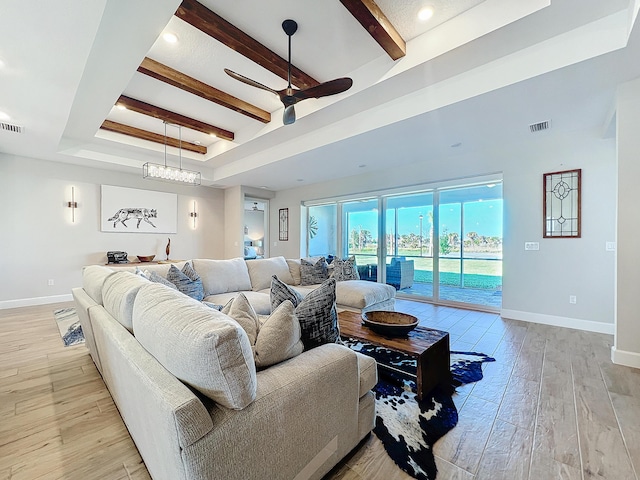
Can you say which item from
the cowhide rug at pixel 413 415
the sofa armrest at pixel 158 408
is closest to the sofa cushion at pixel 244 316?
the sofa armrest at pixel 158 408

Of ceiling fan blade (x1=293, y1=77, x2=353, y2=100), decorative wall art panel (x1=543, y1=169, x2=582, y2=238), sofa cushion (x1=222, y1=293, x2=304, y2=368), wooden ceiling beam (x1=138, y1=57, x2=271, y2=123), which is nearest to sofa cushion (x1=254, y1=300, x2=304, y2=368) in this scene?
sofa cushion (x1=222, y1=293, x2=304, y2=368)

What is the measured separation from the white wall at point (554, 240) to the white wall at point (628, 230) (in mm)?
1240

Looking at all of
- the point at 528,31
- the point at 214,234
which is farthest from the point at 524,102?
the point at 214,234

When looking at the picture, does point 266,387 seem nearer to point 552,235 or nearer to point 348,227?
point 552,235

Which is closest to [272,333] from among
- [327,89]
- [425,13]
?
[327,89]

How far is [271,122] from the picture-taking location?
4.20m

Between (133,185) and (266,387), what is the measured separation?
6468 mm

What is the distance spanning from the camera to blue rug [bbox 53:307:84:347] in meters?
3.29

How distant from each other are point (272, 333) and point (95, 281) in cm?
203

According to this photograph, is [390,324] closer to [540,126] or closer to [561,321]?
[561,321]

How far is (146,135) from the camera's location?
4.85 meters

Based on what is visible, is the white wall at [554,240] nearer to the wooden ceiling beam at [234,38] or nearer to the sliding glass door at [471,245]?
the sliding glass door at [471,245]

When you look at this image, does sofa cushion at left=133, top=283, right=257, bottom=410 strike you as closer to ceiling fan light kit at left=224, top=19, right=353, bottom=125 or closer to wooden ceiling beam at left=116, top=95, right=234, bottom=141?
ceiling fan light kit at left=224, top=19, right=353, bottom=125

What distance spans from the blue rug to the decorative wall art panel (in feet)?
20.6
